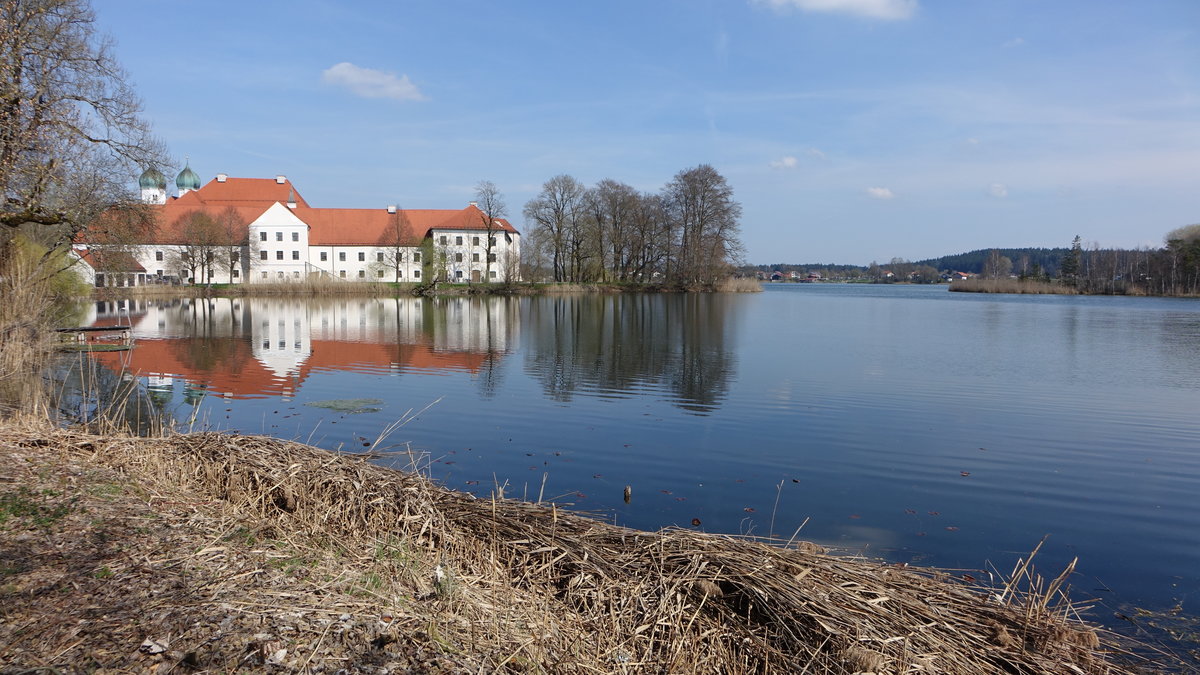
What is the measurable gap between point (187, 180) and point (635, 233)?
57.0m

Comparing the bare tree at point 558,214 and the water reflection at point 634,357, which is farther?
the bare tree at point 558,214

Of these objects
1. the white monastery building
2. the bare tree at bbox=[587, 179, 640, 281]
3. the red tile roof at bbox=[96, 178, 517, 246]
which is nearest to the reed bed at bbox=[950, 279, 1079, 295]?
the bare tree at bbox=[587, 179, 640, 281]

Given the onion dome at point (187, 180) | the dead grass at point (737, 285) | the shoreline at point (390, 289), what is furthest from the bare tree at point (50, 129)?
the onion dome at point (187, 180)

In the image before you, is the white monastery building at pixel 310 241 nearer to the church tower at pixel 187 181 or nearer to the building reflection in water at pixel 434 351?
the church tower at pixel 187 181

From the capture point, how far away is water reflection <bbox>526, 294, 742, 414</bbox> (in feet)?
53.8

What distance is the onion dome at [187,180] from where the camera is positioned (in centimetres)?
9019

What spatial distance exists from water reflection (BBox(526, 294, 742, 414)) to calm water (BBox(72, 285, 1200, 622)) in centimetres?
12

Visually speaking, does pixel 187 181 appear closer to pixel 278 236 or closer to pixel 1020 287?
pixel 278 236

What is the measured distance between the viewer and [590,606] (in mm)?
4434

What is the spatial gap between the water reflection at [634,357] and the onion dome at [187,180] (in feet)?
239

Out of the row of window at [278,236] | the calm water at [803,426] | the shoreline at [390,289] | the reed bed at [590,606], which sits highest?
the row of window at [278,236]

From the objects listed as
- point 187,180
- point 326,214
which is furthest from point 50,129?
point 187,180

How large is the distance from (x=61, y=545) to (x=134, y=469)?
2128mm

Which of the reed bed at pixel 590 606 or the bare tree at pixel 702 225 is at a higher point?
the bare tree at pixel 702 225
